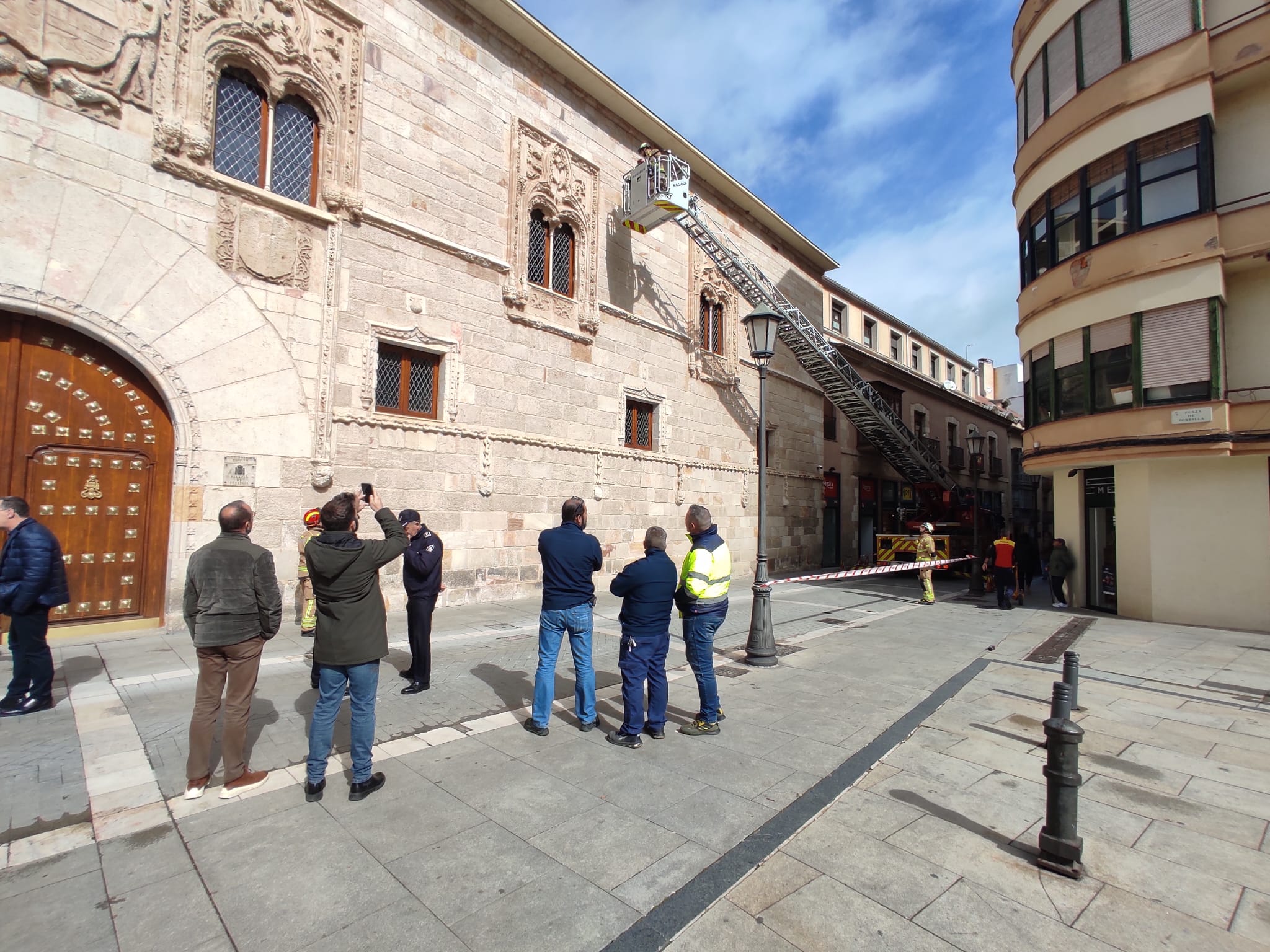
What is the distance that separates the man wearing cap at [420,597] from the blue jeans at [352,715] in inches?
82.7

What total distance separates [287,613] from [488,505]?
387 centimetres

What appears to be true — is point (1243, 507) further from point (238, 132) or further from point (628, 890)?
point (238, 132)

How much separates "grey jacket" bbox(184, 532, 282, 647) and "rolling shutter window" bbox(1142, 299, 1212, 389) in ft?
47.0

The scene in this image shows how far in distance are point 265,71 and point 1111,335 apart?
15.6 metres

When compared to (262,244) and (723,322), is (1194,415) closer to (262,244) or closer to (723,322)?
(723,322)

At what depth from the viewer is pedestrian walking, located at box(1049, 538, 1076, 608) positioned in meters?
13.5

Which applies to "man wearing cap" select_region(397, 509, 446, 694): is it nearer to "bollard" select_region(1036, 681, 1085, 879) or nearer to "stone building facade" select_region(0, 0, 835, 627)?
"stone building facade" select_region(0, 0, 835, 627)

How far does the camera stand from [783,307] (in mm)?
18641

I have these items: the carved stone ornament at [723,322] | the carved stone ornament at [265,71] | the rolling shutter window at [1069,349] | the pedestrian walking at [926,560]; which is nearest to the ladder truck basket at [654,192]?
the carved stone ornament at [723,322]

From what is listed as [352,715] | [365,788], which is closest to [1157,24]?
[352,715]

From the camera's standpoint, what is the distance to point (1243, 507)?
36.0ft

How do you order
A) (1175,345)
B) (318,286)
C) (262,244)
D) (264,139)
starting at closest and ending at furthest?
(262,244)
(264,139)
(318,286)
(1175,345)

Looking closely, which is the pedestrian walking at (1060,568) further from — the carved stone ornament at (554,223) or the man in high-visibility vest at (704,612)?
the man in high-visibility vest at (704,612)

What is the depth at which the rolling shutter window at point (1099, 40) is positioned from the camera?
12008mm
